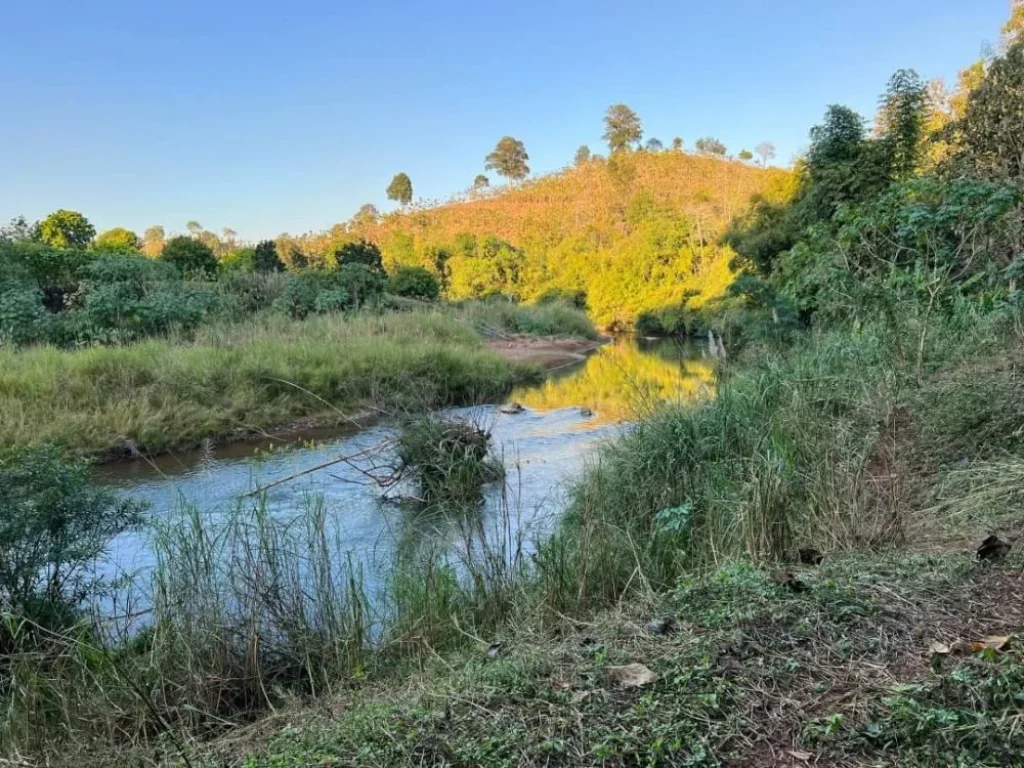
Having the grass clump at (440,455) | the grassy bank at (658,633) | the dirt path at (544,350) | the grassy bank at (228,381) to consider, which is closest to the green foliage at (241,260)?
the dirt path at (544,350)

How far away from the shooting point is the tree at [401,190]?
224 ft

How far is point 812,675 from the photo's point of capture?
1.71 metres

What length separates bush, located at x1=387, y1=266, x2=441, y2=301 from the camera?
82.7ft

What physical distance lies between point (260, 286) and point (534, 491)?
13.9m

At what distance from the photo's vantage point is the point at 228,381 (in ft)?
34.9

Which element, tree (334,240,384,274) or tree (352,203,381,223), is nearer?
tree (334,240,384,274)

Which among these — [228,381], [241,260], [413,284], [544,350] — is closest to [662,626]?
[228,381]

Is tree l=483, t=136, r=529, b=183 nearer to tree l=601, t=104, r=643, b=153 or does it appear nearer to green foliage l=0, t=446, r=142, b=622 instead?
tree l=601, t=104, r=643, b=153

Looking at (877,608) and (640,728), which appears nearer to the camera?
(640,728)

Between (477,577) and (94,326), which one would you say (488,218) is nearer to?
(94,326)

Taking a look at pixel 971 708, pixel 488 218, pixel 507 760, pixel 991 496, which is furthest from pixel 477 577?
pixel 488 218

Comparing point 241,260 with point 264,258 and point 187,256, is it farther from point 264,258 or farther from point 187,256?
point 187,256

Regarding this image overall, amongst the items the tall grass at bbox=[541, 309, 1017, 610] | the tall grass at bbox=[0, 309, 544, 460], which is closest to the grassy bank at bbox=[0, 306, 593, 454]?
the tall grass at bbox=[0, 309, 544, 460]

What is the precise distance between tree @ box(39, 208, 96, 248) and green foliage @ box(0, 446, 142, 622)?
23.9 metres
